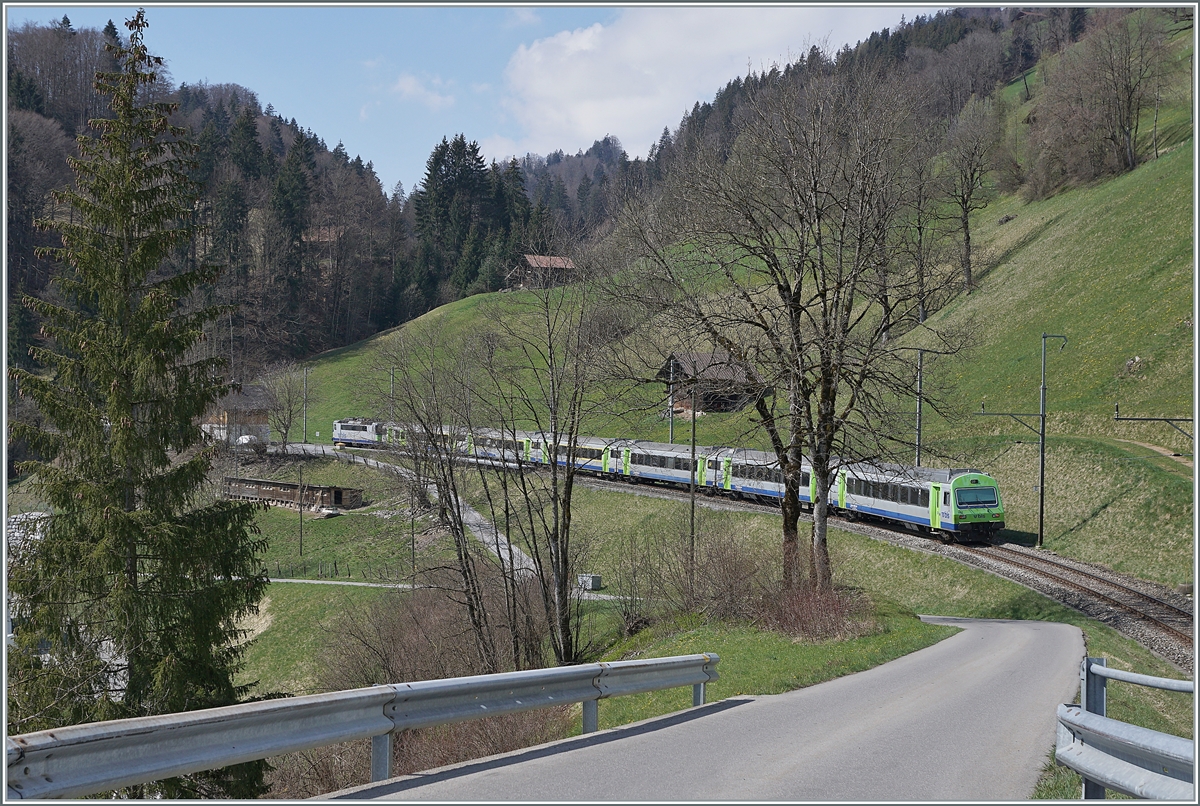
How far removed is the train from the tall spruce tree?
28.9 ft

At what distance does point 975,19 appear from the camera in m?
138

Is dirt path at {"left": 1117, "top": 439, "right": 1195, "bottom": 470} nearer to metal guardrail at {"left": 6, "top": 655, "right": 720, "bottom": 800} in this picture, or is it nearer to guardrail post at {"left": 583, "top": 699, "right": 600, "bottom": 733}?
guardrail post at {"left": 583, "top": 699, "right": 600, "bottom": 733}

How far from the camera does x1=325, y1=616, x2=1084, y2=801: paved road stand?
5.43 m

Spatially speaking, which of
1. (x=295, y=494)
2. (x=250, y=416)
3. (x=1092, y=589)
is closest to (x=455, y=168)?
(x=250, y=416)

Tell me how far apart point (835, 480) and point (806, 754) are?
650 inches

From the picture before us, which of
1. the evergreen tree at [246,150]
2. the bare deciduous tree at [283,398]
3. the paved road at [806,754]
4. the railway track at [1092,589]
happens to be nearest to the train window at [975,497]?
the railway track at [1092,589]

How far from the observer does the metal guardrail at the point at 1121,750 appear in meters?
4.08

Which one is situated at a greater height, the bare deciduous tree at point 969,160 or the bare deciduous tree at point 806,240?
the bare deciduous tree at point 969,160

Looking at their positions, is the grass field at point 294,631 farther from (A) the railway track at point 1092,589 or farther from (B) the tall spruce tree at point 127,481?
(A) the railway track at point 1092,589

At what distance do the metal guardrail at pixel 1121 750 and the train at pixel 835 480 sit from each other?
14.1m

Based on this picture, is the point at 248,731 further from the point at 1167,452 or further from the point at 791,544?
the point at 1167,452

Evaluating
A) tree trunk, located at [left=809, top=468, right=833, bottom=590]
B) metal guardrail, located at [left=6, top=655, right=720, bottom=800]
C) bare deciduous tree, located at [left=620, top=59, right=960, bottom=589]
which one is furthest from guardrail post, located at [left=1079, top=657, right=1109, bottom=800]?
tree trunk, located at [left=809, top=468, right=833, bottom=590]

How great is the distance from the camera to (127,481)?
1436 cm

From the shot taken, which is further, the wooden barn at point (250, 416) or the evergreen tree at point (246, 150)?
the evergreen tree at point (246, 150)
